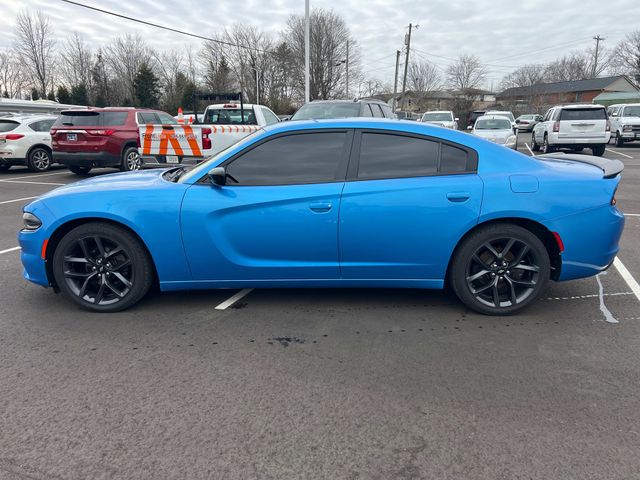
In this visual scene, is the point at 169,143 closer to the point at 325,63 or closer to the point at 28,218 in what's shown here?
the point at 28,218

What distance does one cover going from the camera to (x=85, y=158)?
38.9 ft

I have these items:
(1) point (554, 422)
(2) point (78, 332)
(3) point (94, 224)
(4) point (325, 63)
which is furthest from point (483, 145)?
(4) point (325, 63)

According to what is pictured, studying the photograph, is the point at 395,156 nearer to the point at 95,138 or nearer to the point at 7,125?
the point at 95,138

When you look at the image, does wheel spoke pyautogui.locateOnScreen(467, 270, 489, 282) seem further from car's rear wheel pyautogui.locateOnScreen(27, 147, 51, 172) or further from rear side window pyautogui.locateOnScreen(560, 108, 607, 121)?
rear side window pyautogui.locateOnScreen(560, 108, 607, 121)

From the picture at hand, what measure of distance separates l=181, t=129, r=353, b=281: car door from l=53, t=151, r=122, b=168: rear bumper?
9268 mm

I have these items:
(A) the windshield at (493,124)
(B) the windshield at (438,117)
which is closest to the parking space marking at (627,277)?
(A) the windshield at (493,124)

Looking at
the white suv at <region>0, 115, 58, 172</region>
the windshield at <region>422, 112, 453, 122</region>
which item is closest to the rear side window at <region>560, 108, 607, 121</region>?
the windshield at <region>422, 112, 453, 122</region>

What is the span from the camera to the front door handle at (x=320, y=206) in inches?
147

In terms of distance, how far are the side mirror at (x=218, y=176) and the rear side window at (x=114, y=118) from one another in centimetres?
964

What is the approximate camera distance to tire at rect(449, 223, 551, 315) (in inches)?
150

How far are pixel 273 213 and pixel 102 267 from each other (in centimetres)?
151

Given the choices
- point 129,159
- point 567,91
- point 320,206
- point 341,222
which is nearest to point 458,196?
point 341,222

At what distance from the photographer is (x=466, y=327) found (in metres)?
3.71

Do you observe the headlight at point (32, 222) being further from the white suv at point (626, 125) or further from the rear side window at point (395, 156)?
the white suv at point (626, 125)
